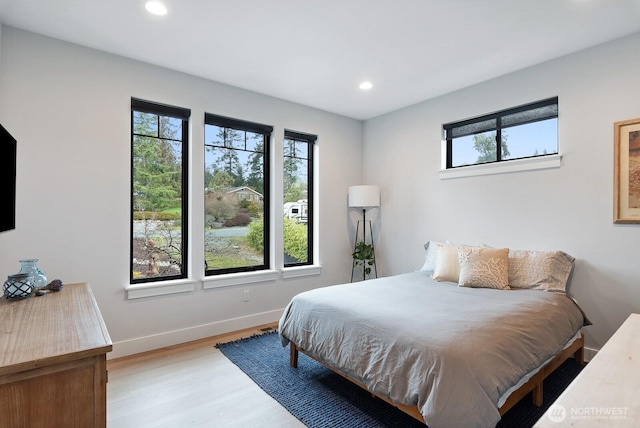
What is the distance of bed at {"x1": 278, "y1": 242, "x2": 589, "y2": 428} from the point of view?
1.51m

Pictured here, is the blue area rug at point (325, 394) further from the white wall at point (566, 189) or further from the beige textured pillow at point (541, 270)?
the white wall at point (566, 189)

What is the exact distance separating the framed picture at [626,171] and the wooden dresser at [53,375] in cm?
341

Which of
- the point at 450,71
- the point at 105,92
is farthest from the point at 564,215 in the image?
the point at 105,92

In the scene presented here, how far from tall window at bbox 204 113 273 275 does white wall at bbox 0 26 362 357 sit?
0.19 meters

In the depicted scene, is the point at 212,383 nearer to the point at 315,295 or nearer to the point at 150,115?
the point at 315,295

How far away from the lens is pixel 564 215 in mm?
2801

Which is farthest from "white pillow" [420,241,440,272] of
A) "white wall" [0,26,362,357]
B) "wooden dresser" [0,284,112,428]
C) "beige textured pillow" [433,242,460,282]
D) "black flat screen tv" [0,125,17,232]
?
"black flat screen tv" [0,125,17,232]

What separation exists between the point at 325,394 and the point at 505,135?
9.71ft

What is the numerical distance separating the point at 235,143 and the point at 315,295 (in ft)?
6.66

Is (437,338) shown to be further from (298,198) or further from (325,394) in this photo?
(298,198)

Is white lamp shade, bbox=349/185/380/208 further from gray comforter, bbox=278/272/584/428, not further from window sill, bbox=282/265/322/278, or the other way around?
gray comforter, bbox=278/272/584/428

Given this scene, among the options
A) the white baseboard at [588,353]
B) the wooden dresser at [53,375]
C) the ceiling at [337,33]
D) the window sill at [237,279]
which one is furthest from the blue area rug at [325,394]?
the ceiling at [337,33]

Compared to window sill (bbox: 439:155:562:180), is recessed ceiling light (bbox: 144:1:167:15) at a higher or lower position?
higher

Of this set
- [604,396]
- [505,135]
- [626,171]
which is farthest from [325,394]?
[505,135]
